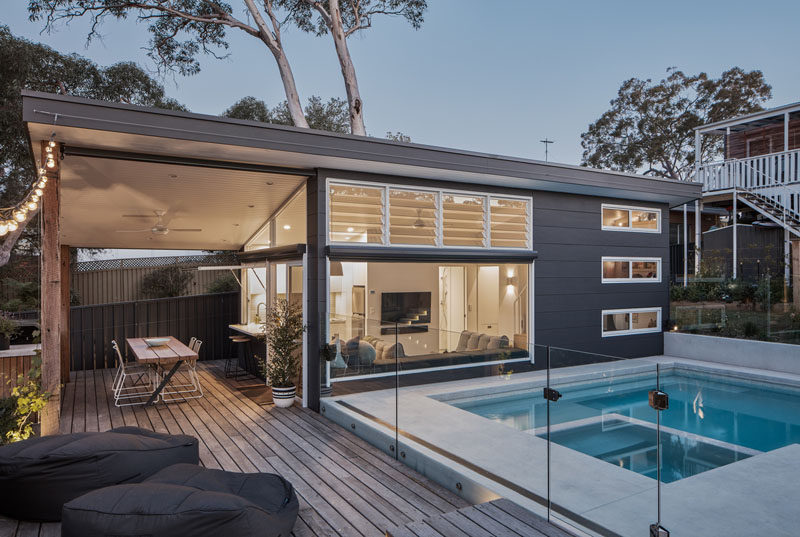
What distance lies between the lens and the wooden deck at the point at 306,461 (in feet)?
11.6

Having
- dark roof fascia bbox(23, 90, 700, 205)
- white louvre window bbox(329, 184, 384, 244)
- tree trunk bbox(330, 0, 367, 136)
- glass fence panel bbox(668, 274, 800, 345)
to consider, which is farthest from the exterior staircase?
white louvre window bbox(329, 184, 384, 244)

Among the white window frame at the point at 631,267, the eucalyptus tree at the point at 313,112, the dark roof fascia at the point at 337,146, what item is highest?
the eucalyptus tree at the point at 313,112

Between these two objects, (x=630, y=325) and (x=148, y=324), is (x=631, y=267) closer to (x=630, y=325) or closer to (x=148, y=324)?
(x=630, y=325)

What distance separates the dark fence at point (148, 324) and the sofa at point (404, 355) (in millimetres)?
5184

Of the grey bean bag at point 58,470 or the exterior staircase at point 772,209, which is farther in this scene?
the exterior staircase at point 772,209

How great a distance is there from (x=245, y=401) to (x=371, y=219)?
3101 millimetres

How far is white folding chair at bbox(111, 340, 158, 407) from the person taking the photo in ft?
23.2

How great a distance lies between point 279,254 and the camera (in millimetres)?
7684

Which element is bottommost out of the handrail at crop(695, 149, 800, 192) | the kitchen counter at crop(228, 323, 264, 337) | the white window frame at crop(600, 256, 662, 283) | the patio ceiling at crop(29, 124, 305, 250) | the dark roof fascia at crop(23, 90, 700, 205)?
the kitchen counter at crop(228, 323, 264, 337)

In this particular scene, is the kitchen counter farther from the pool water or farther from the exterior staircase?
the exterior staircase

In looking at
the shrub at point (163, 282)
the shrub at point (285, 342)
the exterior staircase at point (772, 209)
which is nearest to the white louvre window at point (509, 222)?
the shrub at point (285, 342)

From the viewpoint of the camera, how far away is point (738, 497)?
11.8ft

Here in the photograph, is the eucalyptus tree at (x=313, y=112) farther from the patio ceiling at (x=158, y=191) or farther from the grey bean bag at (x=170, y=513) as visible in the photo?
the grey bean bag at (x=170, y=513)

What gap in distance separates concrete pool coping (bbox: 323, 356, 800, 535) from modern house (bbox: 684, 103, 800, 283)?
10.2 m
